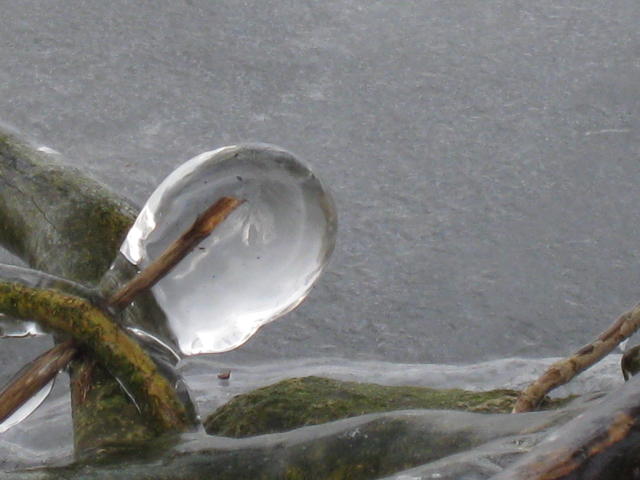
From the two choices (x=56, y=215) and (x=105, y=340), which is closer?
(x=105, y=340)

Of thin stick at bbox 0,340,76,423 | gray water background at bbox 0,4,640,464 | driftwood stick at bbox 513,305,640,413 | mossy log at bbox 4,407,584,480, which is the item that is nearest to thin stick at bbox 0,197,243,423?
thin stick at bbox 0,340,76,423

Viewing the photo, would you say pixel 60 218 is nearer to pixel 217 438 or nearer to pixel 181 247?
pixel 181 247

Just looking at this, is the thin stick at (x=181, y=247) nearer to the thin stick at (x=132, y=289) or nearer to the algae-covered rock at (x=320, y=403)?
the thin stick at (x=132, y=289)

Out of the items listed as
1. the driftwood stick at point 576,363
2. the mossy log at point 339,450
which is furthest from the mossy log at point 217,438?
the driftwood stick at point 576,363

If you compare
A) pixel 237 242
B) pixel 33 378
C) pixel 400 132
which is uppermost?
pixel 237 242

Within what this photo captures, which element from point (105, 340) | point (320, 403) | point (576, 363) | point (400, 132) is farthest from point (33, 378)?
point (400, 132)

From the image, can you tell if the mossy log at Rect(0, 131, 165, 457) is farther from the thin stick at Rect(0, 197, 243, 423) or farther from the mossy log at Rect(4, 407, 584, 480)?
the mossy log at Rect(4, 407, 584, 480)
